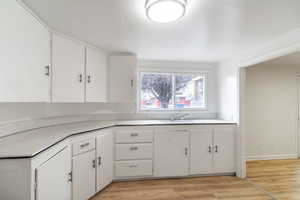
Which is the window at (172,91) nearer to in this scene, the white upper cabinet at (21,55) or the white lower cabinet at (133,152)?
the white lower cabinet at (133,152)

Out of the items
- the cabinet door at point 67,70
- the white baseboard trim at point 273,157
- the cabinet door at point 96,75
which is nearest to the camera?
the cabinet door at point 67,70

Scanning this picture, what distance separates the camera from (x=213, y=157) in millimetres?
2740

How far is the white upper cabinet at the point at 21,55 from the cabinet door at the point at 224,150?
260cm

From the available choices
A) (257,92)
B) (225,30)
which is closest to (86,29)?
(225,30)

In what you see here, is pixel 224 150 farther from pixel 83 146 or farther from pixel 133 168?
pixel 83 146

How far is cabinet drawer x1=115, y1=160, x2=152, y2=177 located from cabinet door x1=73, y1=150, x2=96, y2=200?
492 millimetres

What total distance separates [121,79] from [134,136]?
97cm

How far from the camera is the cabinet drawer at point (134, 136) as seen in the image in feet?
8.38

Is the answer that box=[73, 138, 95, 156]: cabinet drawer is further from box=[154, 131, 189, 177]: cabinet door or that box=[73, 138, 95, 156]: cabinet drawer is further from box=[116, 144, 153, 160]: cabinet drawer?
box=[154, 131, 189, 177]: cabinet door

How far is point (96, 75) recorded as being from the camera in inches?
102

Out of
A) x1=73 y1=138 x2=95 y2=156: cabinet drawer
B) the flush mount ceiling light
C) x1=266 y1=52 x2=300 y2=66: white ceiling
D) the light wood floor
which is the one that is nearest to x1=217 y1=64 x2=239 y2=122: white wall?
x1=266 y1=52 x2=300 y2=66: white ceiling

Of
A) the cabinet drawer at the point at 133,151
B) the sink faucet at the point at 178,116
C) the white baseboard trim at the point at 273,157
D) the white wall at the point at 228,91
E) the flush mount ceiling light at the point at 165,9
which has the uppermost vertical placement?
the flush mount ceiling light at the point at 165,9

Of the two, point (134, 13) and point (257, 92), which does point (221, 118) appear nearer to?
point (257, 92)

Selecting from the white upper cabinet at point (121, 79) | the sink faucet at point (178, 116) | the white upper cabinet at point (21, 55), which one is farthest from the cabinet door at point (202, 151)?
the white upper cabinet at point (21, 55)
